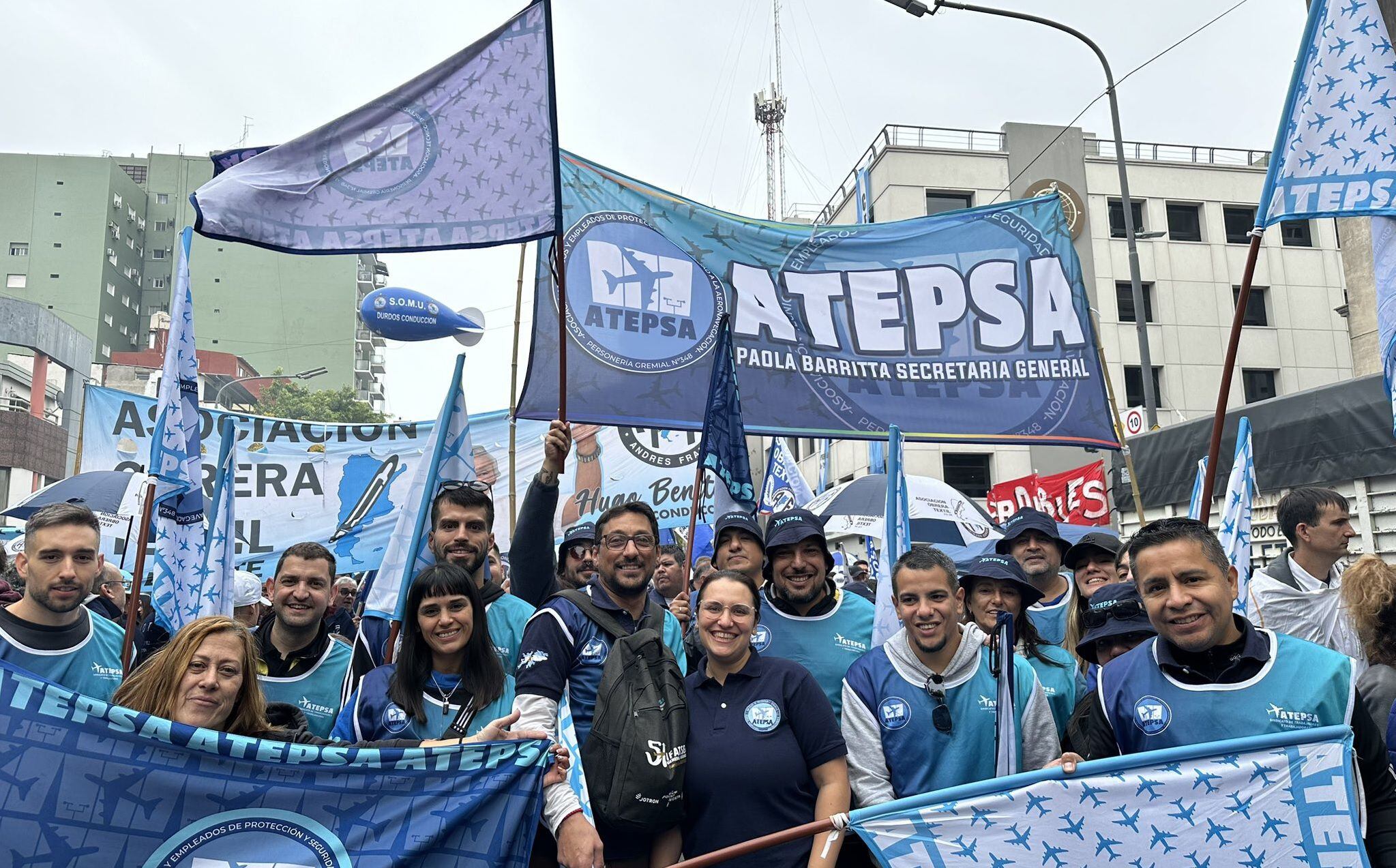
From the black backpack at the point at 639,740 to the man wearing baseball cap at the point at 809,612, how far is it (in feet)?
3.37

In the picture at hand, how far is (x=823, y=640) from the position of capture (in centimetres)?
465

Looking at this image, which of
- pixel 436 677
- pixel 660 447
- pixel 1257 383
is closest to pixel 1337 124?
pixel 436 677

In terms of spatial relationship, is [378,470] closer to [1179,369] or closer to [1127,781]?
[1127,781]

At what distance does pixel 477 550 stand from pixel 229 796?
1.61 metres

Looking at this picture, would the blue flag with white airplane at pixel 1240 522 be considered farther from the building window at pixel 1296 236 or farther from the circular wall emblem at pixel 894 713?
the building window at pixel 1296 236

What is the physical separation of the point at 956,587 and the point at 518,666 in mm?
1647

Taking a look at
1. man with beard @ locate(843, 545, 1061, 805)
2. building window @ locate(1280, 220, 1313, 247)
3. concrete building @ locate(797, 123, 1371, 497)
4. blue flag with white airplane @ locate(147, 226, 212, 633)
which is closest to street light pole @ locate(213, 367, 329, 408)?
concrete building @ locate(797, 123, 1371, 497)

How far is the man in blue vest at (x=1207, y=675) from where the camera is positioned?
2.98m

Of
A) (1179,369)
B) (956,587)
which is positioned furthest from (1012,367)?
(1179,369)

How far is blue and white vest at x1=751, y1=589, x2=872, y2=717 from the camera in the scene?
4.54 metres

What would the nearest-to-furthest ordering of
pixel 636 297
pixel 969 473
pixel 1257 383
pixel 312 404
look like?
1. pixel 636 297
2. pixel 969 473
3. pixel 1257 383
4. pixel 312 404

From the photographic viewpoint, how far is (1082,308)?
750cm

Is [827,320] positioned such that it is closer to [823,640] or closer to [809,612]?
[809,612]

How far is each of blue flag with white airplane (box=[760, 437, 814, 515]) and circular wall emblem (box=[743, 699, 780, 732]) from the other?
260 inches
